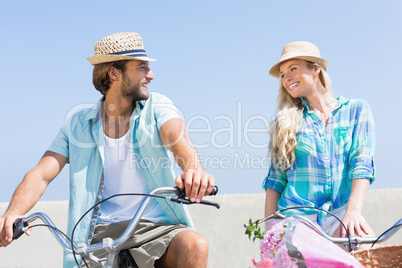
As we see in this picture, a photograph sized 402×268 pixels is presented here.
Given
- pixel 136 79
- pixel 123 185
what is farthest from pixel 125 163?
pixel 136 79

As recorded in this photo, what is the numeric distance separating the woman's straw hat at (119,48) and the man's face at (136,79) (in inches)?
2.5

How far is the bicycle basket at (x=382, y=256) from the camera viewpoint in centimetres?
175

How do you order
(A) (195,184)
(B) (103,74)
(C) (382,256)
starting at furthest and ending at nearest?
(B) (103,74) < (A) (195,184) < (C) (382,256)

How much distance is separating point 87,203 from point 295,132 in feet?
4.15

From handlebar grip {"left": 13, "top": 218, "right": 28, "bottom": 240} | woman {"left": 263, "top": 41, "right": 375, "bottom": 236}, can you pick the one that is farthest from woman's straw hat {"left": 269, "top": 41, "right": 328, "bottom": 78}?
handlebar grip {"left": 13, "top": 218, "right": 28, "bottom": 240}

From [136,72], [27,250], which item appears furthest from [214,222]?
[136,72]

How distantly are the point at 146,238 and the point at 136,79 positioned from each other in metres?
1.01

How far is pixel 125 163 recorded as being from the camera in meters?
2.76

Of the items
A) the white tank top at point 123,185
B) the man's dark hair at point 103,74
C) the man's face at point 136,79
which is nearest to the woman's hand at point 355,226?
the white tank top at point 123,185

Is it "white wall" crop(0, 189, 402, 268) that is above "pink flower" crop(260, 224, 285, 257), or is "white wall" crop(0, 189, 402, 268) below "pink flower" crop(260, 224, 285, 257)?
below

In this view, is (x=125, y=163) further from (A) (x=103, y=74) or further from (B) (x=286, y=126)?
(B) (x=286, y=126)

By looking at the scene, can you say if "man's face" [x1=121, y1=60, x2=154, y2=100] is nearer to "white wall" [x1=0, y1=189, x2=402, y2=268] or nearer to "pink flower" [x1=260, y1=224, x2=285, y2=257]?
"pink flower" [x1=260, y1=224, x2=285, y2=257]

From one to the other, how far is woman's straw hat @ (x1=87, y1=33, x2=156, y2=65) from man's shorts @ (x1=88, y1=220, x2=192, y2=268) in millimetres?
1014

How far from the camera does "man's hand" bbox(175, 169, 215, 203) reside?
1977 millimetres
